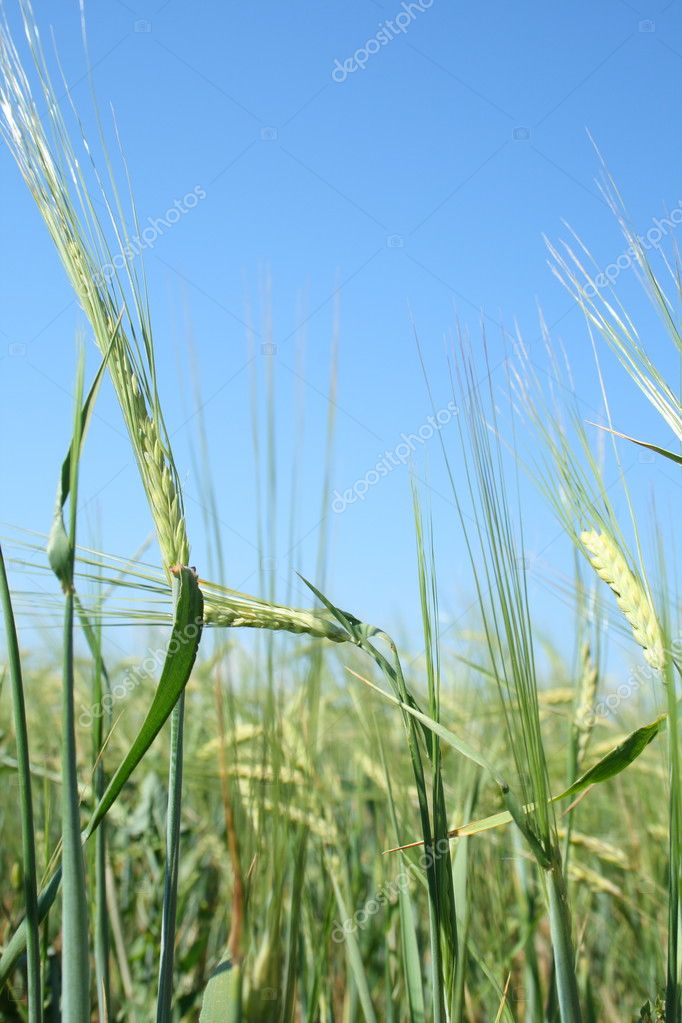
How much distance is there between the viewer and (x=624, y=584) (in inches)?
33.4

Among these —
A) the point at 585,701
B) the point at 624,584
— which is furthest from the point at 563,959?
the point at 585,701

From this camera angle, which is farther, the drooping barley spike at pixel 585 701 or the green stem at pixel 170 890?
the drooping barley spike at pixel 585 701

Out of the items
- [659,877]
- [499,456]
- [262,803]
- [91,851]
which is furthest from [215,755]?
[262,803]

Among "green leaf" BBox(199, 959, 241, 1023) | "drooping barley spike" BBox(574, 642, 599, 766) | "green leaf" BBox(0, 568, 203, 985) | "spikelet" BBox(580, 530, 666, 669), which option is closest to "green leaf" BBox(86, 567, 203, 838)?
"green leaf" BBox(0, 568, 203, 985)

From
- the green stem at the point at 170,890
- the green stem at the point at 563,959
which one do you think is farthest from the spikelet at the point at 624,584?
the green stem at the point at 170,890

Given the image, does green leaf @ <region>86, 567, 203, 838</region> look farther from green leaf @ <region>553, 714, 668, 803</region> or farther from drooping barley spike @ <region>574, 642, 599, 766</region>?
drooping barley spike @ <region>574, 642, 599, 766</region>

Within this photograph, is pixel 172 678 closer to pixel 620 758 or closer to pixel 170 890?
pixel 170 890

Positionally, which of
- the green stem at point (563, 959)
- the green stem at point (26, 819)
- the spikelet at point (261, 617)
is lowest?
the green stem at point (563, 959)

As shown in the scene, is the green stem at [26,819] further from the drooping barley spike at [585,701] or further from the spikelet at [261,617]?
the drooping barley spike at [585,701]

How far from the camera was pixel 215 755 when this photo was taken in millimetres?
1518

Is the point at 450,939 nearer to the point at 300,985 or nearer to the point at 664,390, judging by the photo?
the point at 664,390

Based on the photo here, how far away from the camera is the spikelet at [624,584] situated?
815 millimetres

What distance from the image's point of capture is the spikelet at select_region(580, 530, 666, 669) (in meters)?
0.82

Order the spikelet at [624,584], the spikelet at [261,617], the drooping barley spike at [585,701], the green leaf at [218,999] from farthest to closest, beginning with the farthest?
the drooping barley spike at [585,701]
the spikelet at [624,584]
the spikelet at [261,617]
the green leaf at [218,999]
